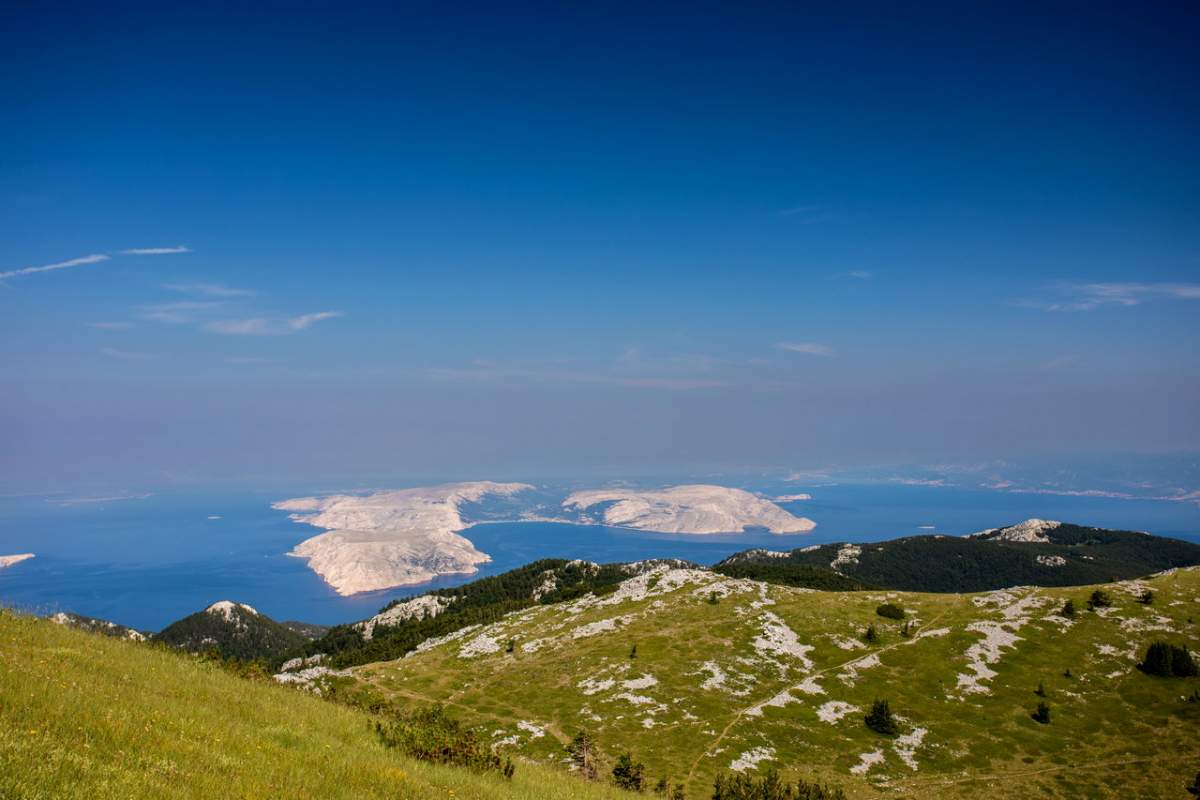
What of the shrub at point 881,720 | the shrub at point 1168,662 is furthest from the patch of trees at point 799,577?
the shrub at point 881,720

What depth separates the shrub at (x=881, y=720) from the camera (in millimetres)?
66688

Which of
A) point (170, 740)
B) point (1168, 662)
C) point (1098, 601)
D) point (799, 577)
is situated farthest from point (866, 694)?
point (799, 577)

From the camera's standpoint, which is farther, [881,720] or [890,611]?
[890,611]

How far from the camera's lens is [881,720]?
2650 inches

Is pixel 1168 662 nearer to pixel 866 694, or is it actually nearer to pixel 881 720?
pixel 866 694

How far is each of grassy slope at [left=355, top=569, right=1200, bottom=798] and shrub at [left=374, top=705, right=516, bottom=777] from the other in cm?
4580

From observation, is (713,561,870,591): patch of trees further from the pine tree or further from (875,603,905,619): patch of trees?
the pine tree

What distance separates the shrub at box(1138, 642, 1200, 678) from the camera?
76.3 metres

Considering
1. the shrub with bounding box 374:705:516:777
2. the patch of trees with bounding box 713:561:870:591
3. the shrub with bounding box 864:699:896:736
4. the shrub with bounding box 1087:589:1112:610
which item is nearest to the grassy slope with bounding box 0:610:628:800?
the shrub with bounding box 374:705:516:777

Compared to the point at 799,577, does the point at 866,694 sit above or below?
above

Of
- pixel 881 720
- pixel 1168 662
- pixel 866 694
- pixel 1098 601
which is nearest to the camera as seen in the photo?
pixel 881 720

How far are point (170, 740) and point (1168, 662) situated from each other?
4258 inches

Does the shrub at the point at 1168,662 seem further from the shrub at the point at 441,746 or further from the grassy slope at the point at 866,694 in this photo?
the shrub at the point at 441,746

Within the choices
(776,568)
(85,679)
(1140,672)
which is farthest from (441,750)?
(776,568)
